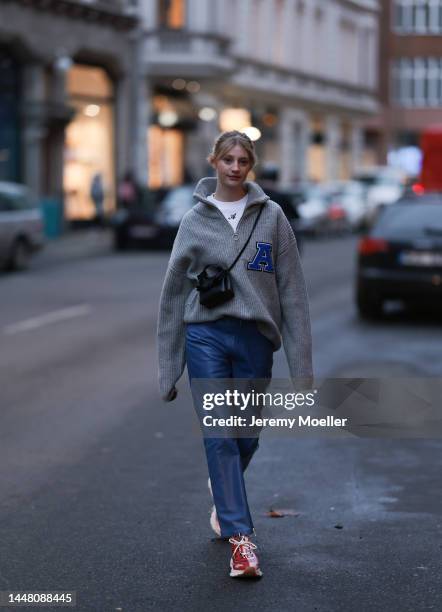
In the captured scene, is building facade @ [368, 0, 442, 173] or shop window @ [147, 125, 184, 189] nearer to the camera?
shop window @ [147, 125, 184, 189]

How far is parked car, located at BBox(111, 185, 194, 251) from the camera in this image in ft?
103

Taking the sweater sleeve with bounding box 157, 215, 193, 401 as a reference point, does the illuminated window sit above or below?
above

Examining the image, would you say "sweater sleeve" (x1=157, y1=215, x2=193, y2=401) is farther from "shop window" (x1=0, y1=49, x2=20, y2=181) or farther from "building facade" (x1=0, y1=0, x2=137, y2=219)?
"shop window" (x1=0, y1=49, x2=20, y2=181)

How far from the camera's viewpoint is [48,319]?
16.8 metres

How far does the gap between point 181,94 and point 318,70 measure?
15.0 meters

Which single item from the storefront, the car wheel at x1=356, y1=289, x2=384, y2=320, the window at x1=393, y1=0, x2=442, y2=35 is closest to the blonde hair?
the car wheel at x1=356, y1=289, x2=384, y2=320

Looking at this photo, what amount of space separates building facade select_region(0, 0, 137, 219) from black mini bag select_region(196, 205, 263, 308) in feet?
91.9

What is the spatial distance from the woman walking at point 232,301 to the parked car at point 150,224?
2511cm

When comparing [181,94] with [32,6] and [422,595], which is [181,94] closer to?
[32,6]

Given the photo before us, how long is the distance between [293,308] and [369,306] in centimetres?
1084

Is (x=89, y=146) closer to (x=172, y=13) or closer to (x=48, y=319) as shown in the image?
(x=172, y=13)

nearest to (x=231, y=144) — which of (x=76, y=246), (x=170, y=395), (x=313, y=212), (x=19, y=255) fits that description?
(x=170, y=395)

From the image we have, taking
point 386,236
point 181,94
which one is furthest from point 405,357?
point 181,94

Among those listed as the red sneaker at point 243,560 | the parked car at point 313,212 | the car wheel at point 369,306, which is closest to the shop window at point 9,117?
the parked car at point 313,212
